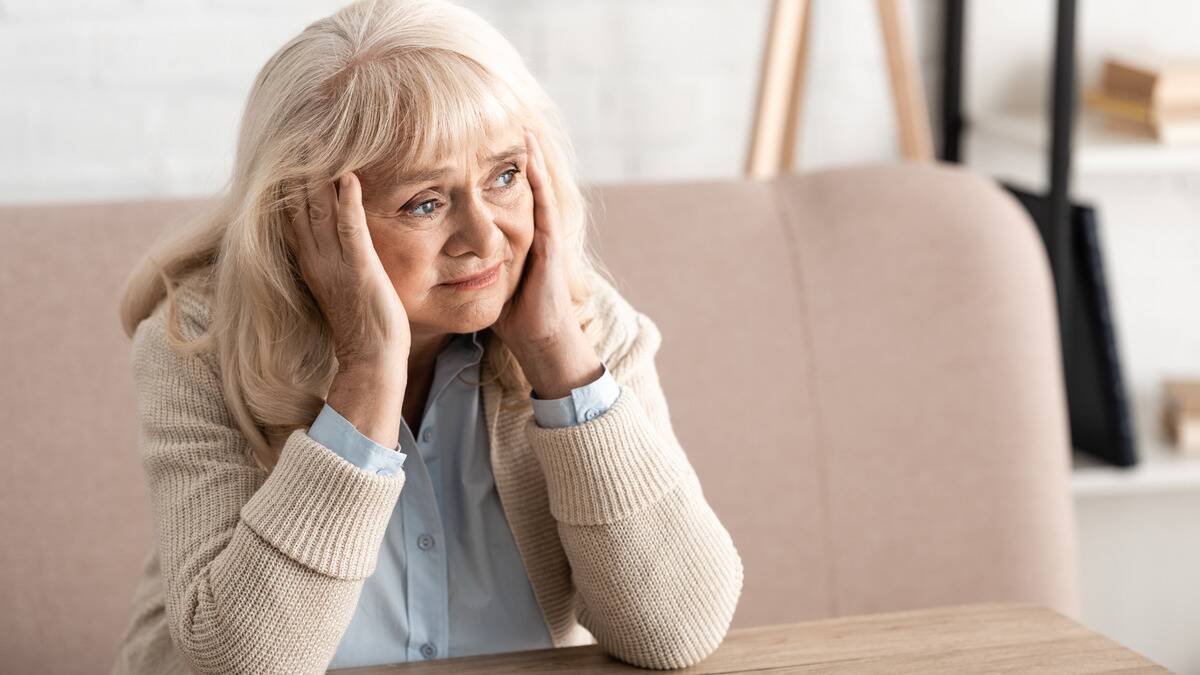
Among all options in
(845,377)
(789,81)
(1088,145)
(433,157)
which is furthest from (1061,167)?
(433,157)

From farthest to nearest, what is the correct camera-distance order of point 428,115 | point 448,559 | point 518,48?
point 518,48 < point 448,559 < point 428,115

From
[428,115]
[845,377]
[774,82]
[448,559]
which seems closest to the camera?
[428,115]

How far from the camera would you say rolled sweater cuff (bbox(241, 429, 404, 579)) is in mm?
990

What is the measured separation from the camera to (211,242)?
3.92 feet

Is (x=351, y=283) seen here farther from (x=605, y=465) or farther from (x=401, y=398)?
(x=605, y=465)

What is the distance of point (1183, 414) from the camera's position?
6.83ft

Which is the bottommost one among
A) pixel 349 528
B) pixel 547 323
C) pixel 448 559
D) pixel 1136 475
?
pixel 1136 475

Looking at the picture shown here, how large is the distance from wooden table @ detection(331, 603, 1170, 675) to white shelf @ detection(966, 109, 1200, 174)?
43.0 inches

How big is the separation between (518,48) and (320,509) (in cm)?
118

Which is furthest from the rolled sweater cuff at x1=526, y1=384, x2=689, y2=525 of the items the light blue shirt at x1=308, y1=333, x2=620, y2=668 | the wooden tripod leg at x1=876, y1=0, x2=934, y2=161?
the wooden tripod leg at x1=876, y1=0, x2=934, y2=161

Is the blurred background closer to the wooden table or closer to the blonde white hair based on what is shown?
the blonde white hair

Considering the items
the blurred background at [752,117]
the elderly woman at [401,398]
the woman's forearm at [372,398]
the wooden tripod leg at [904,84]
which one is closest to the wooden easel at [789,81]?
the wooden tripod leg at [904,84]

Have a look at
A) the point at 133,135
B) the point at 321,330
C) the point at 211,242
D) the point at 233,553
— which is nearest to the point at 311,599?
the point at 233,553

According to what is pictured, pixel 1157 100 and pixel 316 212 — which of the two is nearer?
pixel 316 212
